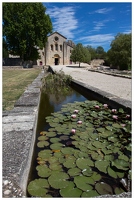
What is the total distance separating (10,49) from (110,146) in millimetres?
33170

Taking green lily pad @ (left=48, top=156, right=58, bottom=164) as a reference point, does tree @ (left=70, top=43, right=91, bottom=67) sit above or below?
above

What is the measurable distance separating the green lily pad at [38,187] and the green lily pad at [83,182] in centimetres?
33

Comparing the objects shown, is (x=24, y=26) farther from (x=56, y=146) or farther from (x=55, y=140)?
(x=56, y=146)

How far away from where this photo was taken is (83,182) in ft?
6.27

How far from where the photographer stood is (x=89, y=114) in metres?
4.25

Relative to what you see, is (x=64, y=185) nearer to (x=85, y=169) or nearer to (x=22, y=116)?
(x=85, y=169)

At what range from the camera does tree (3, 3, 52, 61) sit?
3005 centimetres

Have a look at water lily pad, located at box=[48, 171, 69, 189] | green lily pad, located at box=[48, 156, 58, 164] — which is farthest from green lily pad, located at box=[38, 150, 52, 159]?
water lily pad, located at box=[48, 171, 69, 189]

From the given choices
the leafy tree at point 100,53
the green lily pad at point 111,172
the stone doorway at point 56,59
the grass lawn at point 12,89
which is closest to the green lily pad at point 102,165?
the green lily pad at point 111,172

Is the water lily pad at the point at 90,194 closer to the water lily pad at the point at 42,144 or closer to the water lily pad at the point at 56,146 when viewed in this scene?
the water lily pad at the point at 56,146

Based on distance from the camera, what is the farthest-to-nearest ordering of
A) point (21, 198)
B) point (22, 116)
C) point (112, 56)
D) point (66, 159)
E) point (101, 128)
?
point (112, 56)
point (101, 128)
point (22, 116)
point (66, 159)
point (21, 198)

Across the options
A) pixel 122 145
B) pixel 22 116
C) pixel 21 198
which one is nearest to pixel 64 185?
pixel 21 198

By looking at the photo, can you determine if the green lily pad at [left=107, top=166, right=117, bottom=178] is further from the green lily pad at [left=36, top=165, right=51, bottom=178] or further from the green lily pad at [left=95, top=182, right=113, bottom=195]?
the green lily pad at [left=36, top=165, right=51, bottom=178]

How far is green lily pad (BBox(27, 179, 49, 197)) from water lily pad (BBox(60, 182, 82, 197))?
178mm
